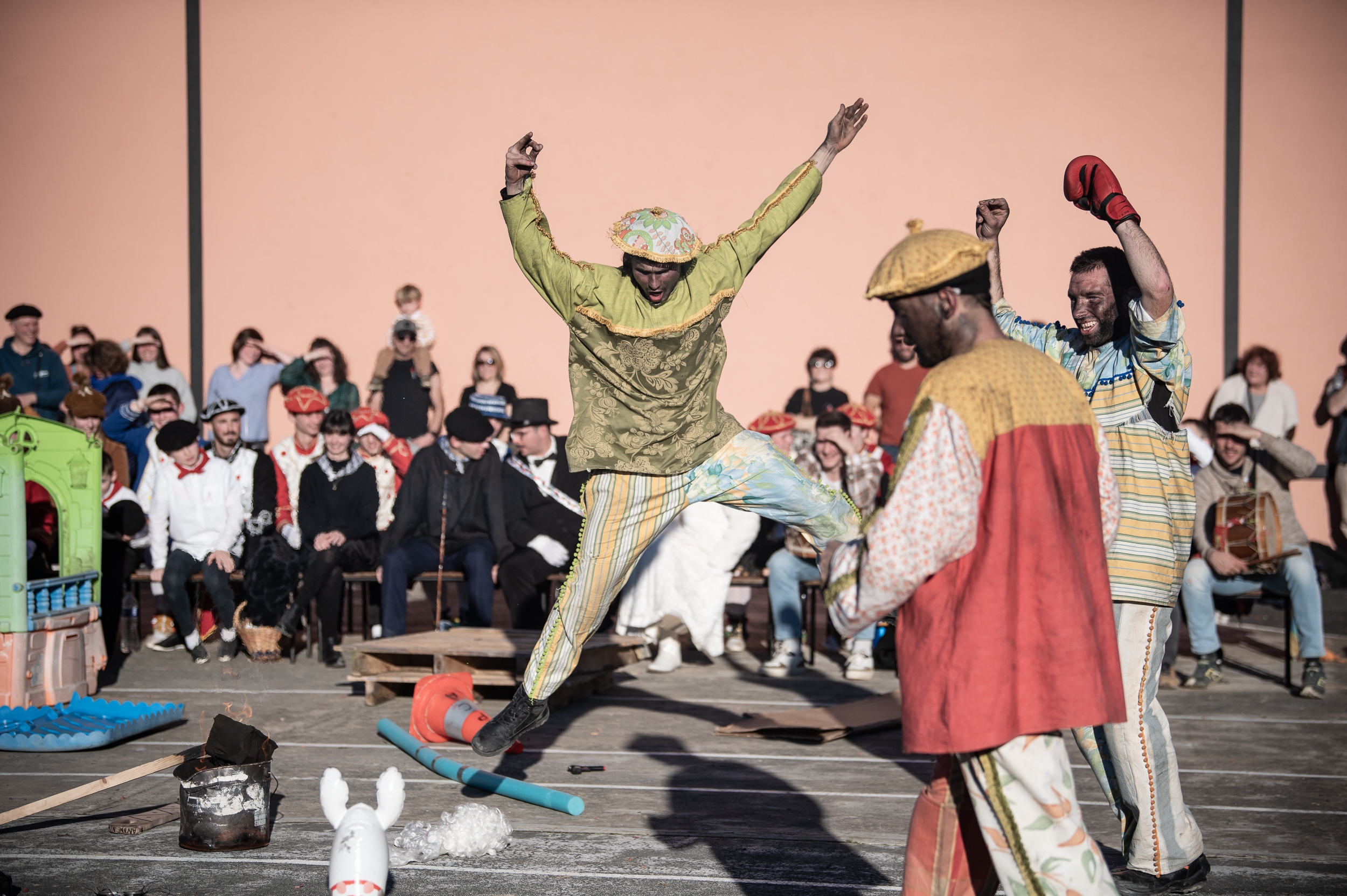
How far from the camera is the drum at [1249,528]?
24.0ft

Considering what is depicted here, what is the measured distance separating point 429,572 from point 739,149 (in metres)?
5.59

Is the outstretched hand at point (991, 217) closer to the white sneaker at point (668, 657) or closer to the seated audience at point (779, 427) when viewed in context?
the white sneaker at point (668, 657)

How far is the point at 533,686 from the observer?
180 inches

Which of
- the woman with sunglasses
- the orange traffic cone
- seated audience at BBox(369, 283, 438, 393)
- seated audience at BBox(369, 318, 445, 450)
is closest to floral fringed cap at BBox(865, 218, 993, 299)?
the orange traffic cone

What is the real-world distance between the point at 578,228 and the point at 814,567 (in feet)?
17.1

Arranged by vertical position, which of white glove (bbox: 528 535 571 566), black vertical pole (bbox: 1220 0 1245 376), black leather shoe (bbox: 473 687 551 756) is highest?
black vertical pole (bbox: 1220 0 1245 376)

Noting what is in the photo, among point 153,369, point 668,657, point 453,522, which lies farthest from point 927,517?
point 153,369

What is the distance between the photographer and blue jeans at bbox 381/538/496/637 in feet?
26.5

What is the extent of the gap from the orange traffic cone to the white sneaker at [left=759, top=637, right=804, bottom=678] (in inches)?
94.9

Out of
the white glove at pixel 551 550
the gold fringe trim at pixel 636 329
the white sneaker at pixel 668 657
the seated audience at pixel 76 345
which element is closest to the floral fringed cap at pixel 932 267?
the gold fringe trim at pixel 636 329

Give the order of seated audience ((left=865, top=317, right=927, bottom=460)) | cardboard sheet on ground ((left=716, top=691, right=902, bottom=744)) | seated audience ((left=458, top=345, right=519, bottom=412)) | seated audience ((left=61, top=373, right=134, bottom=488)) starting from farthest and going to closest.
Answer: seated audience ((left=458, top=345, right=519, bottom=412))
seated audience ((left=865, top=317, right=927, bottom=460))
seated audience ((left=61, top=373, right=134, bottom=488))
cardboard sheet on ground ((left=716, top=691, right=902, bottom=744))

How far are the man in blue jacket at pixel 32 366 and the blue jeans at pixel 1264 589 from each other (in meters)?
9.00

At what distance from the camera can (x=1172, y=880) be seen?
3.65 m

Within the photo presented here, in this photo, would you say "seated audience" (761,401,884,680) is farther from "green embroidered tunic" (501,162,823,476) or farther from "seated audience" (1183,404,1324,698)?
"green embroidered tunic" (501,162,823,476)
